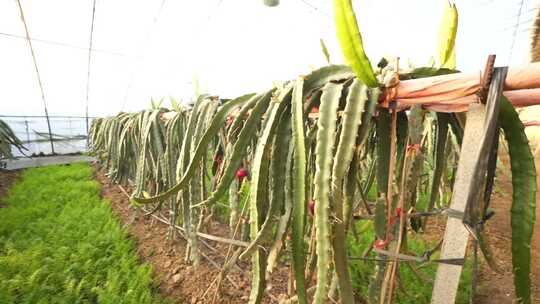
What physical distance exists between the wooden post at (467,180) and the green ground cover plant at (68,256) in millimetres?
1111

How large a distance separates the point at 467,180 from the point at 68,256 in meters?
1.80

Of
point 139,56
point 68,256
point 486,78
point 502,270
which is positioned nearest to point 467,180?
point 486,78

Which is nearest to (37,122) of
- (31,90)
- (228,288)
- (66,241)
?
(31,90)

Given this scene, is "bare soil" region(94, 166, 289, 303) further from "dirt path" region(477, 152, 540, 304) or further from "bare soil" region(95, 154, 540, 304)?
"dirt path" region(477, 152, 540, 304)

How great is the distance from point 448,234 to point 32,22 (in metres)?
5.73

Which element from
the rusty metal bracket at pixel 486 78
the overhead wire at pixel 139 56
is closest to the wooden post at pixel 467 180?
the rusty metal bracket at pixel 486 78

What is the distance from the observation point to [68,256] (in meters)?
1.55

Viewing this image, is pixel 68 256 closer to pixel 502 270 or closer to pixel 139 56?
pixel 502 270

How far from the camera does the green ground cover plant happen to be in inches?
49.4

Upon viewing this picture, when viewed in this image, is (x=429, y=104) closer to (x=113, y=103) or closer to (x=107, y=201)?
(x=107, y=201)

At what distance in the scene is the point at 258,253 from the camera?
1.96 feet

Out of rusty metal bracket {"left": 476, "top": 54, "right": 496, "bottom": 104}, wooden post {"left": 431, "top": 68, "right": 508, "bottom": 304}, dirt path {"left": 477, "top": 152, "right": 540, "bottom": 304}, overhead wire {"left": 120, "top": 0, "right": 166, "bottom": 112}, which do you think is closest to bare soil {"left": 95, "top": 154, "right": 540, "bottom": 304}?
dirt path {"left": 477, "top": 152, "right": 540, "bottom": 304}

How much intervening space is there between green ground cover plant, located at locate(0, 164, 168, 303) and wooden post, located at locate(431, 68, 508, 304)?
111 cm

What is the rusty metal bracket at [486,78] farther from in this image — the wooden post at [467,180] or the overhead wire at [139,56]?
the overhead wire at [139,56]
